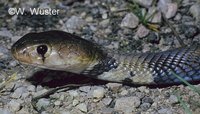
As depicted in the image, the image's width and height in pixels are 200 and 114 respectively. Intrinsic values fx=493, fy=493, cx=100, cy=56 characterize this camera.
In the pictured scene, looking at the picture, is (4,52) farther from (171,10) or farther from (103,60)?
(171,10)

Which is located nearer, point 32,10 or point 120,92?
point 120,92

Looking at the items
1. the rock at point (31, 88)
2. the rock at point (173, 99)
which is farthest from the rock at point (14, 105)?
the rock at point (173, 99)

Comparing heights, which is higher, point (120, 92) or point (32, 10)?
point (32, 10)

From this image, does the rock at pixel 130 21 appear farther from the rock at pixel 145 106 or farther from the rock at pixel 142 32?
the rock at pixel 145 106

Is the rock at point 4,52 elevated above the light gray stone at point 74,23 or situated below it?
below

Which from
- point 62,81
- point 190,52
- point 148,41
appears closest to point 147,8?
point 148,41

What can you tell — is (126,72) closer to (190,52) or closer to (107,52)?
(107,52)
